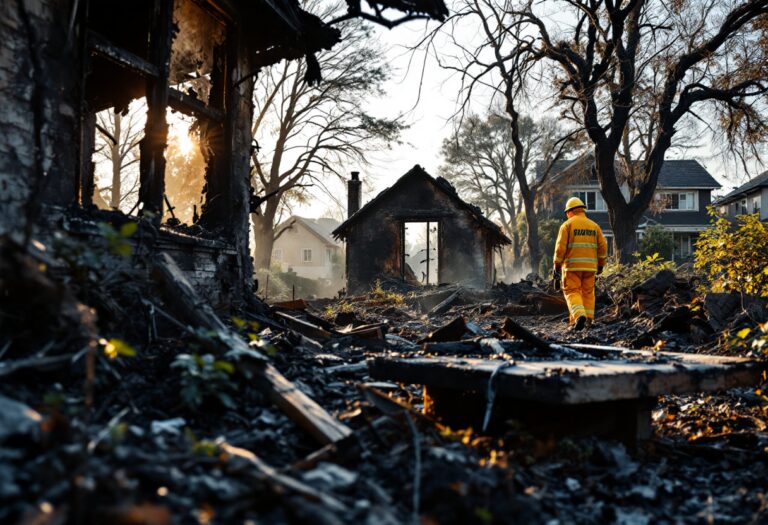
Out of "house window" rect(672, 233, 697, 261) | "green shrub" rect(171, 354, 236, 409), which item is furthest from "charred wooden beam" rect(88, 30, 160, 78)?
"house window" rect(672, 233, 697, 261)

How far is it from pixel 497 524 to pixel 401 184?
19.1 meters

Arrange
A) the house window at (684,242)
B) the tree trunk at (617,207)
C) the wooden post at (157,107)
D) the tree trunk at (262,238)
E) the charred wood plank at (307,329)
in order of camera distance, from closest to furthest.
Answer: the wooden post at (157,107) < the charred wood plank at (307,329) < the tree trunk at (617,207) < the tree trunk at (262,238) < the house window at (684,242)

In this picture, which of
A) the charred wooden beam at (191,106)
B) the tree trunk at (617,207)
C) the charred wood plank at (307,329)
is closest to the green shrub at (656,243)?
the tree trunk at (617,207)

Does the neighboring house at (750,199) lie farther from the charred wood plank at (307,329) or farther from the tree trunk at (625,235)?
the charred wood plank at (307,329)

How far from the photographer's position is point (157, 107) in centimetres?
559

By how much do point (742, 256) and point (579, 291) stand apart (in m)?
2.32

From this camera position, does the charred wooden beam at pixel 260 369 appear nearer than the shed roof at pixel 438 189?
Yes

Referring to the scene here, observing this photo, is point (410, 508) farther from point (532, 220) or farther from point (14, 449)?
point (532, 220)

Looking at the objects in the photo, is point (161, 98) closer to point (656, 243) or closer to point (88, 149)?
point (88, 149)

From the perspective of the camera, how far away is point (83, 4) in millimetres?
4582

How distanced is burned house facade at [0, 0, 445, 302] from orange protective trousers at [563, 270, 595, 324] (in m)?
4.57

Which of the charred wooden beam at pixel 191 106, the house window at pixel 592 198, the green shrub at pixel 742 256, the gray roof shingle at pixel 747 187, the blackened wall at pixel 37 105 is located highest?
the gray roof shingle at pixel 747 187

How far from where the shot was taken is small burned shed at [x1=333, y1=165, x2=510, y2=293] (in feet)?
66.2

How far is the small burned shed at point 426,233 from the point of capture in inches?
794
